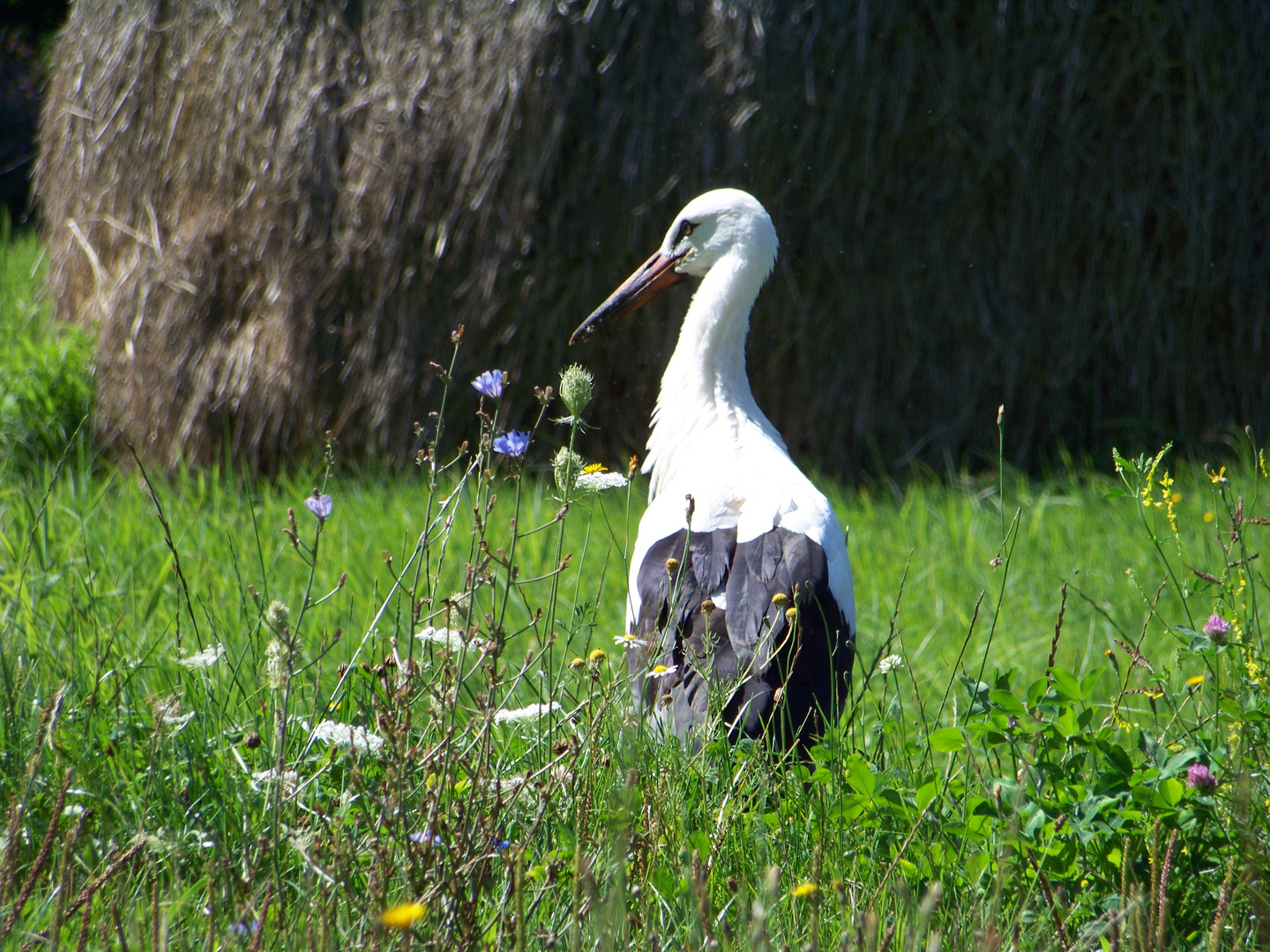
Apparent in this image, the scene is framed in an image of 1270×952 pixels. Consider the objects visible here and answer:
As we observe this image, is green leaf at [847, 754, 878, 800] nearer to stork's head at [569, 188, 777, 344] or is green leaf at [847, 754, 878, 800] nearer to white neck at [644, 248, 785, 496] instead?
white neck at [644, 248, 785, 496]

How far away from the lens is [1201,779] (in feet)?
5.22

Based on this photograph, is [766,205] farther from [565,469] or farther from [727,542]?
[565,469]

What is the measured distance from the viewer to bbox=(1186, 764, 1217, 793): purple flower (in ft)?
5.20

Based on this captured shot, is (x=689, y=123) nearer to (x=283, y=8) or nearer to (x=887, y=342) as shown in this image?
(x=887, y=342)

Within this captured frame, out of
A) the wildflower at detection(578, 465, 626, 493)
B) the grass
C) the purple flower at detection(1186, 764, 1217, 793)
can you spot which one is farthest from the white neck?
the purple flower at detection(1186, 764, 1217, 793)

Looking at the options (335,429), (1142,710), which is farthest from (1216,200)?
(335,429)

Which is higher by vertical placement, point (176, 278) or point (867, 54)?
point (867, 54)

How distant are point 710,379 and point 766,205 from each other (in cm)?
210

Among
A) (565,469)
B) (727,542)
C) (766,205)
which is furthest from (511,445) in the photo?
(766,205)

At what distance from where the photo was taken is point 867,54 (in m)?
4.84

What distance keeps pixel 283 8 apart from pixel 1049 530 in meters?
4.14

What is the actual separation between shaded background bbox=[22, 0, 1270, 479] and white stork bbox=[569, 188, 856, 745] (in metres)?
1.77

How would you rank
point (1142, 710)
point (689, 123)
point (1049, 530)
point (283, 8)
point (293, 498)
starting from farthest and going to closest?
point (283, 8) → point (689, 123) → point (293, 498) → point (1049, 530) → point (1142, 710)

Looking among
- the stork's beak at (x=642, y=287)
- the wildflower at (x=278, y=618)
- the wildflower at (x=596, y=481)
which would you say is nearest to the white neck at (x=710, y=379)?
the stork's beak at (x=642, y=287)
